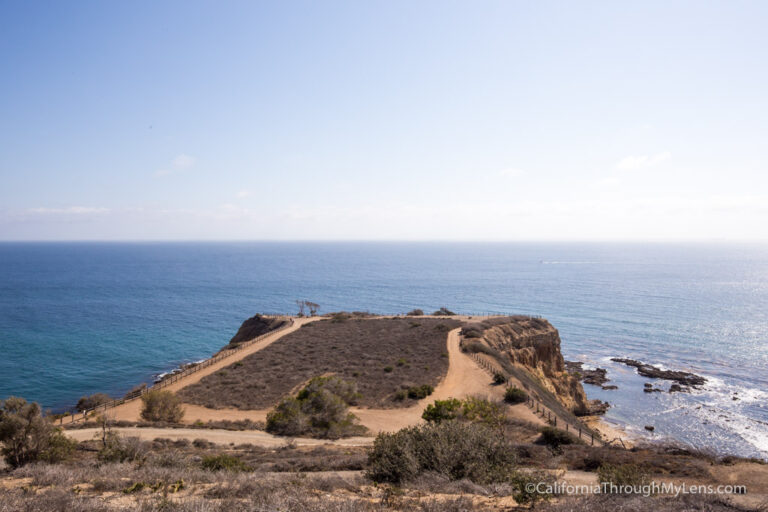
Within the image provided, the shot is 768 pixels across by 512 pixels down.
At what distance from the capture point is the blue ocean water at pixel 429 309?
39.9m

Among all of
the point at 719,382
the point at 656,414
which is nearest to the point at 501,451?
the point at 656,414

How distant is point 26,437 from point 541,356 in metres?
42.7

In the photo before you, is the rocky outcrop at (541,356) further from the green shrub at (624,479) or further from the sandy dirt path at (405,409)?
the green shrub at (624,479)

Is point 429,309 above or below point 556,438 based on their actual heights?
below

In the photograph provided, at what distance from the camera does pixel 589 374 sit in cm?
4962

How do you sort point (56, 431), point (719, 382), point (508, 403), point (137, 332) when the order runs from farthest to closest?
point (137, 332)
point (719, 382)
point (508, 403)
point (56, 431)

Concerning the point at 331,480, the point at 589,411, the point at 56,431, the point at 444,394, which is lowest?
the point at 589,411

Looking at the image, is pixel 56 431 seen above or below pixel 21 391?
above

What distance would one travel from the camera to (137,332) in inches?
2483

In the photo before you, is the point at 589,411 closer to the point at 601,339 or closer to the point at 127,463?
the point at 601,339

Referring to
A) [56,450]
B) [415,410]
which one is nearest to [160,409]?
[56,450]

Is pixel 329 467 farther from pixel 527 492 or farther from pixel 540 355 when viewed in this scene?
pixel 540 355

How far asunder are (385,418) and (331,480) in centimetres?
1516

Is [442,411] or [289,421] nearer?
[442,411]
